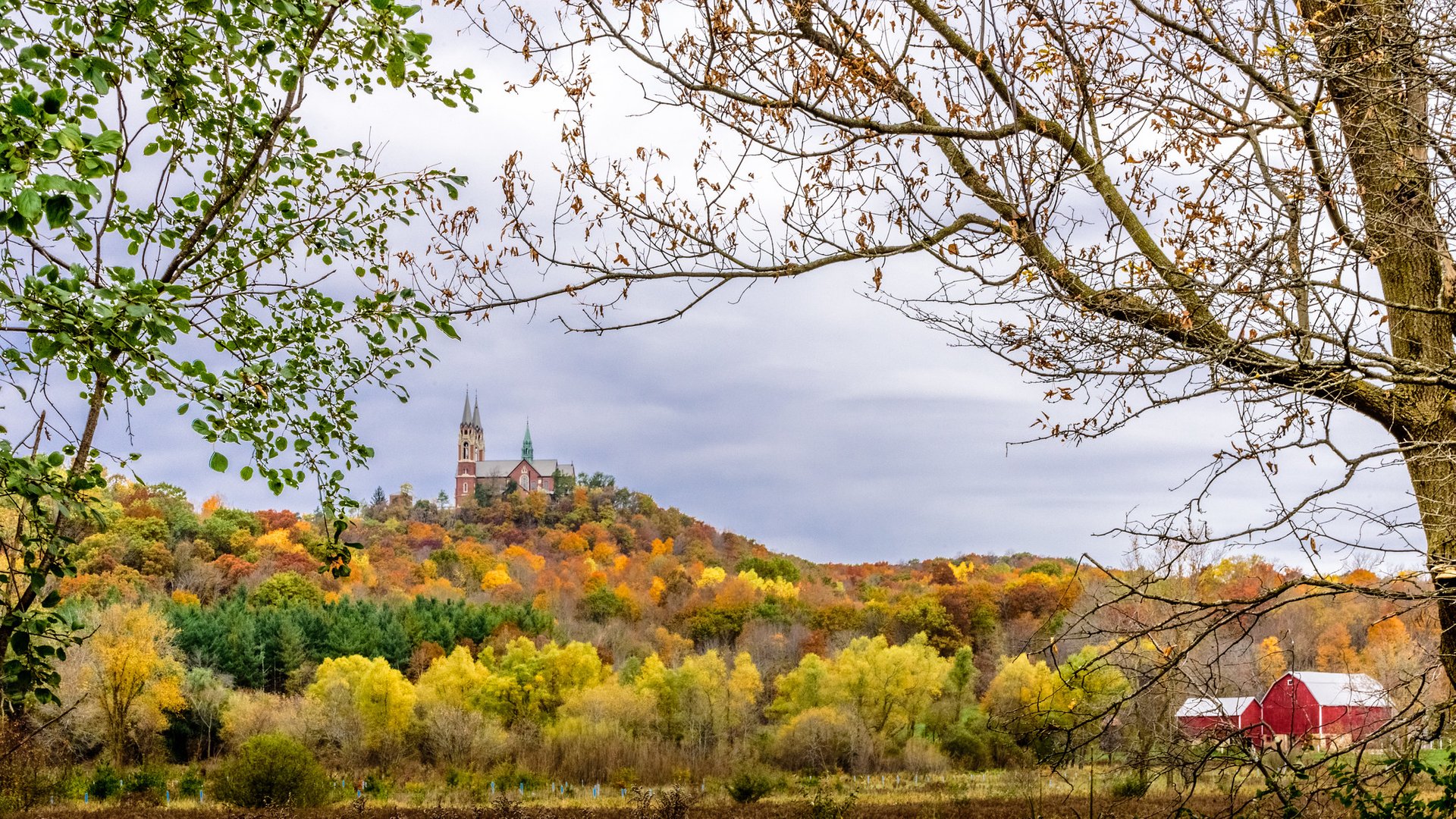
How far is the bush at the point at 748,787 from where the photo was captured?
1844cm

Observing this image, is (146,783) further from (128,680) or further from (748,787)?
(748,787)

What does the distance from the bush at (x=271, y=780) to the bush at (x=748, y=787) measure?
7032 mm

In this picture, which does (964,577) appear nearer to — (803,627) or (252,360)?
(803,627)

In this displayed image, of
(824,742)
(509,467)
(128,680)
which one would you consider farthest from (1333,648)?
(509,467)

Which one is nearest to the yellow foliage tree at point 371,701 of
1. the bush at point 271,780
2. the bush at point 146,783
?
the bush at point 146,783

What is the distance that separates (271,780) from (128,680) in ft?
41.7

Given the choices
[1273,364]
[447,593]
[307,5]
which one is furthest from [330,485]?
[447,593]

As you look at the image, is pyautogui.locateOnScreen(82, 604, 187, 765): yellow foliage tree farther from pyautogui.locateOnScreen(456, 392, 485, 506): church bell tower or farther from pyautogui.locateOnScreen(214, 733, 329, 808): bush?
pyautogui.locateOnScreen(456, 392, 485, 506): church bell tower

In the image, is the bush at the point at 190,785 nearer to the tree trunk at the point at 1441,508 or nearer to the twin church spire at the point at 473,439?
the tree trunk at the point at 1441,508

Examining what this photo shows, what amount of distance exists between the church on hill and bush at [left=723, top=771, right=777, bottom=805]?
2962 inches

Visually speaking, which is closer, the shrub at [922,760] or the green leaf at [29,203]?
the green leaf at [29,203]

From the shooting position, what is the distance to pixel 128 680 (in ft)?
82.8

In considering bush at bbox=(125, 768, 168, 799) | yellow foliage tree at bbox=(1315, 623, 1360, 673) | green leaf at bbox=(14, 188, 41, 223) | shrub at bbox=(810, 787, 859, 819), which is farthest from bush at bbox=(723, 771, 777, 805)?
yellow foliage tree at bbox=(1315, 623, 1360, 673)

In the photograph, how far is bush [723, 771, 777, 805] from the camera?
18.4m
